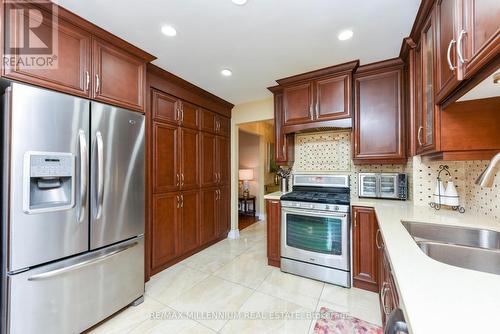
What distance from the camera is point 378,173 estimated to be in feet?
8.08

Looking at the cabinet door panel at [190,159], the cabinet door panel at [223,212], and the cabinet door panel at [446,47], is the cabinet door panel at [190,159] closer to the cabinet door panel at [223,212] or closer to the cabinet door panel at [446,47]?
the cabinet door panel at [223,212]

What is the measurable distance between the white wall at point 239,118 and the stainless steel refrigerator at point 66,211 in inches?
80.3

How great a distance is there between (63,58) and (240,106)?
2538 mm

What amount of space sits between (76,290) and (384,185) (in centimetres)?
304

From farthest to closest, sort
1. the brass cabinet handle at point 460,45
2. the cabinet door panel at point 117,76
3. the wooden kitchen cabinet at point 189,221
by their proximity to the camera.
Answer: the wooden kitchen cabinet at point 189,221 < the cabinet door panel at point 117,76 < the brass cabinet handle at point 460,45

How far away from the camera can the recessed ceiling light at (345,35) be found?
179cm

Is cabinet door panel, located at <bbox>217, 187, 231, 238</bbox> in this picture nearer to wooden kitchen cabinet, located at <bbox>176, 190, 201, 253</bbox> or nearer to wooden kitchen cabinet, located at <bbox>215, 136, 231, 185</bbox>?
wooden kitchen cabinet, located at <bbox>215, 136, 231, 185</bbox>

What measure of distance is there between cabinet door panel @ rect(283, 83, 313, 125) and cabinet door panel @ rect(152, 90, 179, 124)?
147cm

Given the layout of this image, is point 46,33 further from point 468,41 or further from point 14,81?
point 468,41

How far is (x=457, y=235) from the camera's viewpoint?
4.50 ft

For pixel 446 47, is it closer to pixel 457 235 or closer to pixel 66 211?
pixel 457 235

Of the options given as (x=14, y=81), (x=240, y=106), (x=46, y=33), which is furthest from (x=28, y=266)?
(x=240, y=106)

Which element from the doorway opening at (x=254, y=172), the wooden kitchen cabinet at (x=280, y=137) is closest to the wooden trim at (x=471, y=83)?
the wooden kitchen cabinet at (x=280, y=137)

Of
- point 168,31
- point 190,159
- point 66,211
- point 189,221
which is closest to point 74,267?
point 66,211
